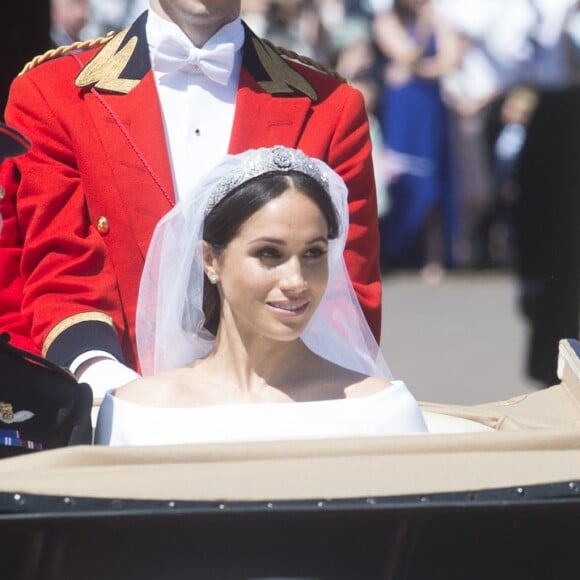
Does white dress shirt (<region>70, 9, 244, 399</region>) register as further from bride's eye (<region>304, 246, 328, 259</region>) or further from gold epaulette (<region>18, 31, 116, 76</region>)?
bride's eye (<region>304, 246, 328, 259</region>)

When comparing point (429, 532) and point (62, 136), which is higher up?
point (62, 136)

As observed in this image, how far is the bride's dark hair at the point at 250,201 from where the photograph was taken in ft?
10.1

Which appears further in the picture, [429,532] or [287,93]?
[287,93]

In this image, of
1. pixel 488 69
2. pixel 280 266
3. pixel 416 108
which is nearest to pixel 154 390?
pixel 280 266

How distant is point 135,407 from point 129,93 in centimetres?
97

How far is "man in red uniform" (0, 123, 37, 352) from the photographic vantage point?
3.54m

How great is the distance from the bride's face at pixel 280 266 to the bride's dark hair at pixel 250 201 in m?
0.01

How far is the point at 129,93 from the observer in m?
3.71

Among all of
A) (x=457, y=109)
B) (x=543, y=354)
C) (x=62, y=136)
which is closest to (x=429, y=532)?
(x=62, y=136)

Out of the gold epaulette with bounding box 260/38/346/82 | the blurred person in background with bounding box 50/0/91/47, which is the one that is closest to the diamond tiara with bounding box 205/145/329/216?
the gold epaulette with bounding box 260/38/346/82

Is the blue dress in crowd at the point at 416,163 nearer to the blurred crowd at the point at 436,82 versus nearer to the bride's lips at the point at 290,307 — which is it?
the blurred crowd at the point at 436,82

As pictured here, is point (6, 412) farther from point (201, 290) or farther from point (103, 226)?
point (103, 226)

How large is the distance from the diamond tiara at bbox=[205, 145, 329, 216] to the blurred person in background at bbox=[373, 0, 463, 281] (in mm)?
8190

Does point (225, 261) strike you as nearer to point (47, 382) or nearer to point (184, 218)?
point (184, 218)
